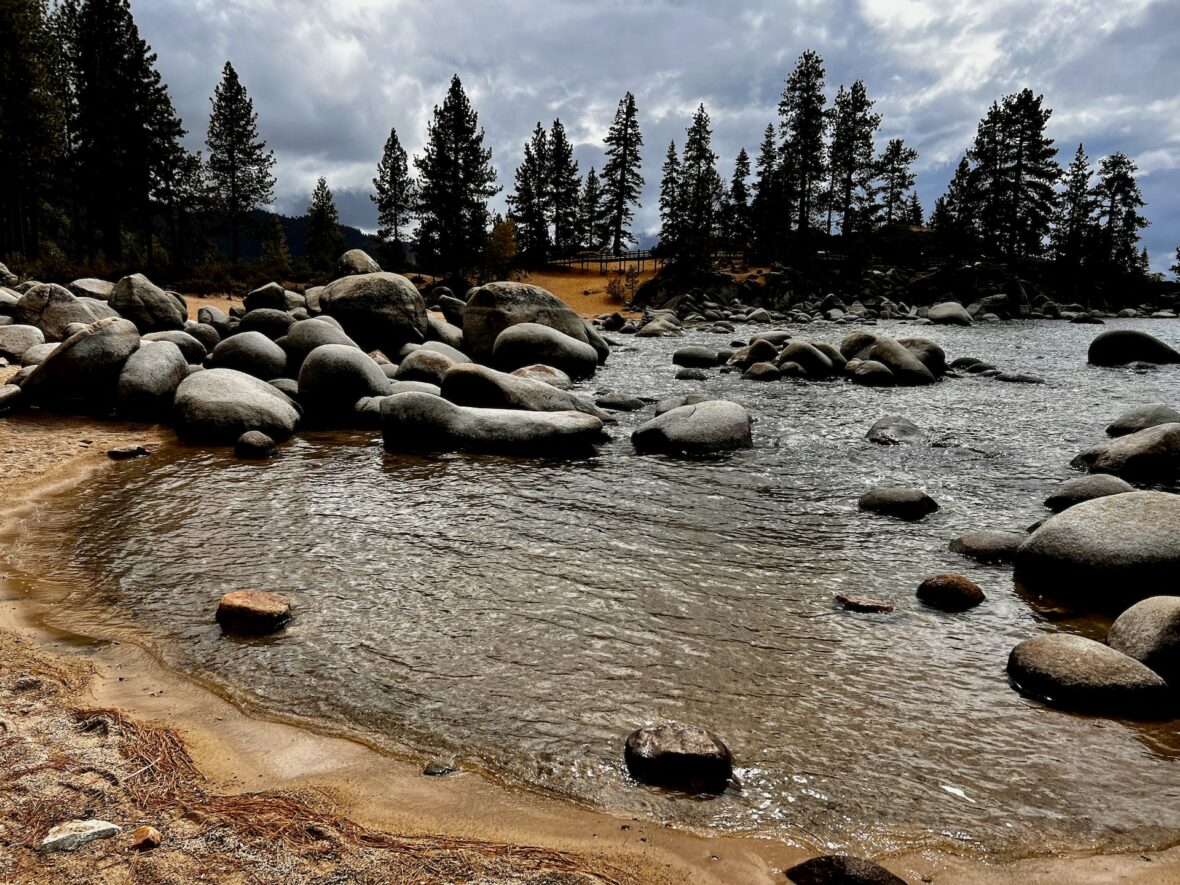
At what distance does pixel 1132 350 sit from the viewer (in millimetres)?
16328

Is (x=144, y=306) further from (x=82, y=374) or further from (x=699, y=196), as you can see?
(x=699, y=196)

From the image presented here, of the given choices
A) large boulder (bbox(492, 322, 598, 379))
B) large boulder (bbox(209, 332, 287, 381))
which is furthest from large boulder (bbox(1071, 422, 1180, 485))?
large boulder (bbox(209, 332, 287, 381))

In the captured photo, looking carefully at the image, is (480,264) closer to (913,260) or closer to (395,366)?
(913,260)

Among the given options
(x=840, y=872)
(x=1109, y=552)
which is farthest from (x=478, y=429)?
(x=840, y=872)

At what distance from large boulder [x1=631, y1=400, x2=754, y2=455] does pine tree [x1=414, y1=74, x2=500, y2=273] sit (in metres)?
39.2

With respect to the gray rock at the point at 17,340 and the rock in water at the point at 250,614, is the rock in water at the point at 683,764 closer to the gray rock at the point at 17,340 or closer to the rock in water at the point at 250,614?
the rock in water at the point at 250,614

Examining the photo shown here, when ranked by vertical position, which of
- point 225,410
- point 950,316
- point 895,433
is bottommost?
point 895,433

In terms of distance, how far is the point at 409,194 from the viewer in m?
58.6

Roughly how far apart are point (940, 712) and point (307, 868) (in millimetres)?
2808

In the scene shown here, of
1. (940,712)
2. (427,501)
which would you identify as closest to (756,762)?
(940,712)

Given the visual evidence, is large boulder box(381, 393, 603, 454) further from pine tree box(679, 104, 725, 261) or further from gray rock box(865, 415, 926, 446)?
pine tree box(679, 104, 725, 261)

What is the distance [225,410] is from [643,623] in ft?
22.0

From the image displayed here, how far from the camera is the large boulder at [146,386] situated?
9242 mm

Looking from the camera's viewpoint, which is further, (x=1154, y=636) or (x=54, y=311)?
(x=54, y=311)
